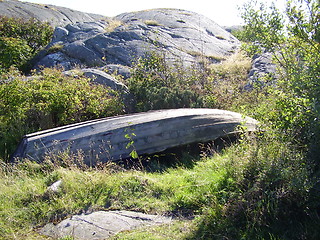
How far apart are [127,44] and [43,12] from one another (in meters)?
21.5

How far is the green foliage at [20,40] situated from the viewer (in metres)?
15.8

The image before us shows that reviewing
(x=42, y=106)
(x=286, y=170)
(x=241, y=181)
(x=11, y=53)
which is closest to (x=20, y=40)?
(x=11, y=53)

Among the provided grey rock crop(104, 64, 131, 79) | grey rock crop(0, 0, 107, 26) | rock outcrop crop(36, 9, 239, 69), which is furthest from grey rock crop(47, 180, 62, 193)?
grey rock crop(0, 0, 107, 26)

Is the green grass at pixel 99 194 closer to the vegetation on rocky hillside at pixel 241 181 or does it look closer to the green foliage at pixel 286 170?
the vegetation on rocky hillside at pixel 241 181

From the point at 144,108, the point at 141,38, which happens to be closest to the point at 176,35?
the point at 141,38

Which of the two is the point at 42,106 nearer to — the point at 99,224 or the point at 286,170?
the point at 99,224

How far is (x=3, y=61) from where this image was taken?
15391mm

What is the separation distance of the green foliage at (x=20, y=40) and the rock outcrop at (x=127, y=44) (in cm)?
98

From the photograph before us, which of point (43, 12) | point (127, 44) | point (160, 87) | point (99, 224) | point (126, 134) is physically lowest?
point (99, 224)

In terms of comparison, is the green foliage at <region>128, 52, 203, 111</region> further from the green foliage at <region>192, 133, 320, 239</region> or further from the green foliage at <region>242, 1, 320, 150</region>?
the green foliage at <region>192, 133, 320, 239</region>

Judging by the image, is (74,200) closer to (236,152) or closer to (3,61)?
(236,152)

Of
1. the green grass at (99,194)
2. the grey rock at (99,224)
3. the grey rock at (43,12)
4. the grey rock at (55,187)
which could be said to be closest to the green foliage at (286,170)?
the green grass at (99,194)

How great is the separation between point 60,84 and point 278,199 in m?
7.80

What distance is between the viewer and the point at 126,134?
21.3 ft
